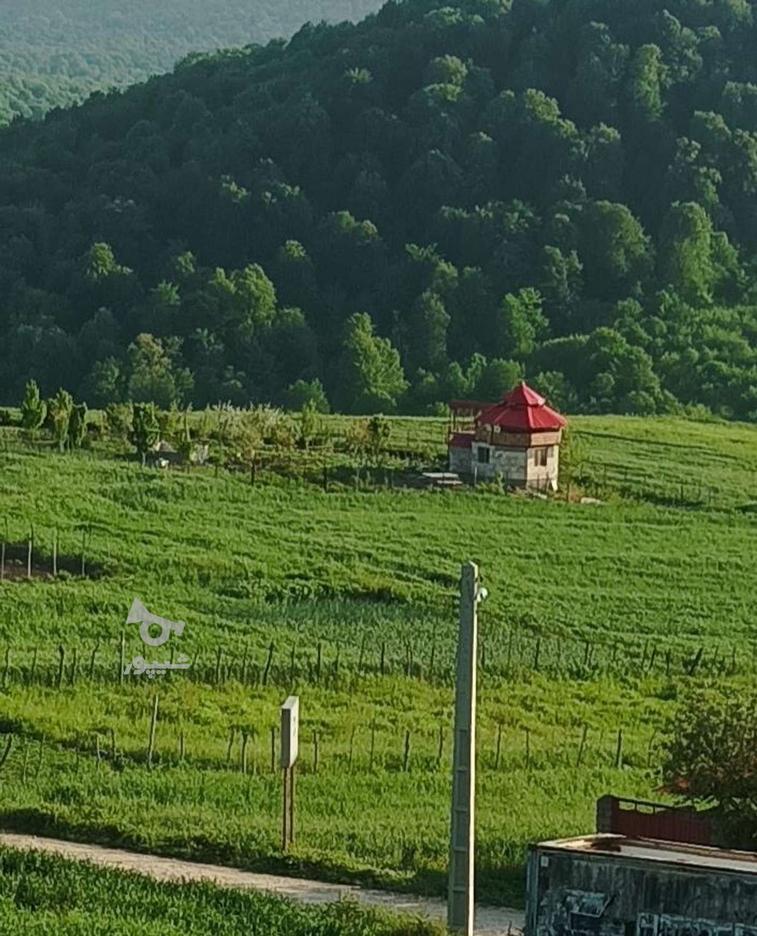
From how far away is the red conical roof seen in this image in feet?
205

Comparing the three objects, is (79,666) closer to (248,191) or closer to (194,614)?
(194,614)

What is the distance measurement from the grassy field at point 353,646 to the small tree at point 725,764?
2069 mm

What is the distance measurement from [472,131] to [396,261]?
950 cm

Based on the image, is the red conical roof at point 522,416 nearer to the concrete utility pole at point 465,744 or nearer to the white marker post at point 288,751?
the white marker post at point 288,751

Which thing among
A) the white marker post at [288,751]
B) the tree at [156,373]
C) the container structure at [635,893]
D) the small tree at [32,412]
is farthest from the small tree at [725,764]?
the tree at [156,373]

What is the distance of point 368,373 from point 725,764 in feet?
271

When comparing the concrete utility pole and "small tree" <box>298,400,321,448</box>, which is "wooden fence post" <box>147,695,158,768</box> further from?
"small tree" <box>298,400,321,448</box>

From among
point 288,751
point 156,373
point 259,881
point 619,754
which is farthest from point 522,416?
point 156,373

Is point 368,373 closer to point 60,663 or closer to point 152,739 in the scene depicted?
point 60,663

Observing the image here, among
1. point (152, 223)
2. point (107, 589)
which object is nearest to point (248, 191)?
point (152, 223)

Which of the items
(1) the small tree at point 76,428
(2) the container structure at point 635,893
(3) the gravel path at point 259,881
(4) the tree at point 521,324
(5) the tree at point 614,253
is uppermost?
(5) the tree at point 614,253

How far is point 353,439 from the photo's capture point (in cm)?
6681

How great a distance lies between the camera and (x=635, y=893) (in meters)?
22.6

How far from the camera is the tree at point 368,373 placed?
10638 centimetres
